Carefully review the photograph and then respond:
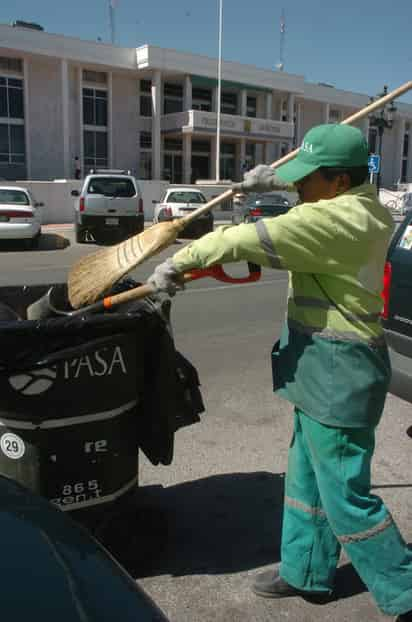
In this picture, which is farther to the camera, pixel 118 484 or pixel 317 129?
pixel 118 484

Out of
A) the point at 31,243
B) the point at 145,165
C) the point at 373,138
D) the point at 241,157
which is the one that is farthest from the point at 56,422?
the point at 373,138

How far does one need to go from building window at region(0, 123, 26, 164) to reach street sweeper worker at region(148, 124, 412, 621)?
127 feet

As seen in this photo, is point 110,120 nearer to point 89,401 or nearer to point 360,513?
point 89,401

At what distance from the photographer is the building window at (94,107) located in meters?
40.8

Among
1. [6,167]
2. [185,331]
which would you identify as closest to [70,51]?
[6,167]

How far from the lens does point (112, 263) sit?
2.83m

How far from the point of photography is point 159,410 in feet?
9.01

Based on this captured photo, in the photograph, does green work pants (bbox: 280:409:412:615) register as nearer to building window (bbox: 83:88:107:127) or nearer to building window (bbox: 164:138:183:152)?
building window (bbox: 83:88:107:127)

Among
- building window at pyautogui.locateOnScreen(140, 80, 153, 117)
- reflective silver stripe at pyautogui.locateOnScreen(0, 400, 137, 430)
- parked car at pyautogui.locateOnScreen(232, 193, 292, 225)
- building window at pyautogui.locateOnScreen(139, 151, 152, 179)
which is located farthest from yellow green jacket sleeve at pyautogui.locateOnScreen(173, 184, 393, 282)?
building window at pyautogui.locateOnScreen(140, 80, 153, 117)

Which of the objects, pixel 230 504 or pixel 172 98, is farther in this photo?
pixel 172 98

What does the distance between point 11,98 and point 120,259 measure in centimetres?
3890

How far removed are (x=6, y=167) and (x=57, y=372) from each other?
38.4 m

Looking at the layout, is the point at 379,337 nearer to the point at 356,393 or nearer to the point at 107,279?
the point at 356,393

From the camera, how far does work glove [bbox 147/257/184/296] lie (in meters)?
2.30
